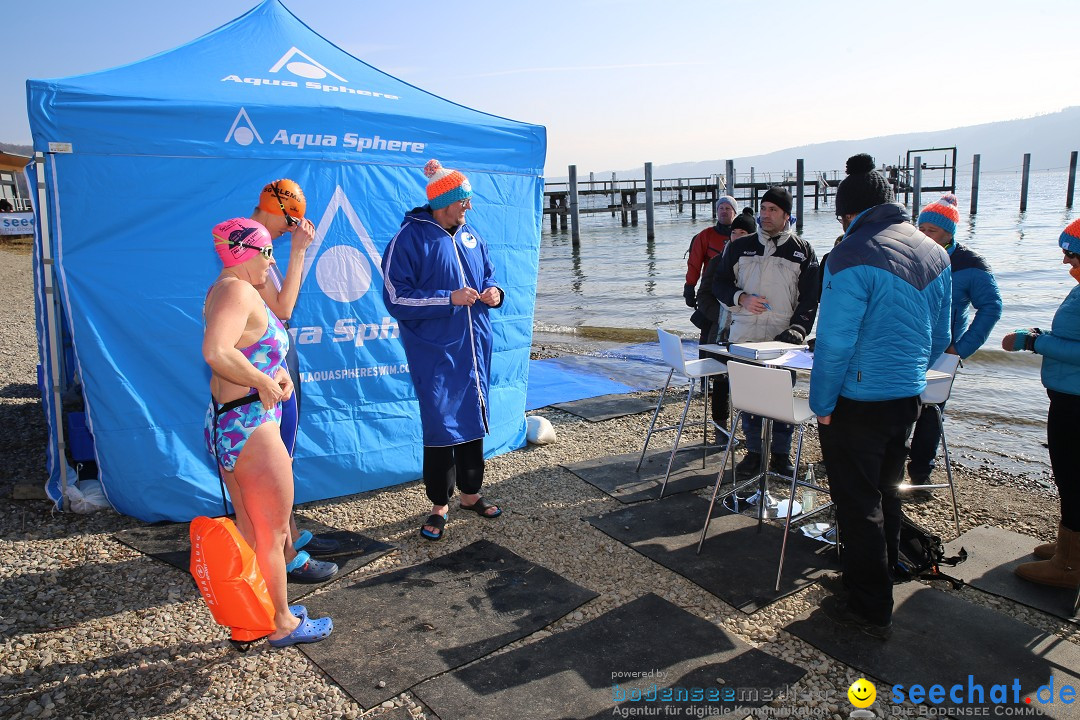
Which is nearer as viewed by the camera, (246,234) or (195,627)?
(246,234)

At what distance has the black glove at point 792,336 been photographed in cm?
429

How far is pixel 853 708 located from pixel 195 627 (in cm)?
273

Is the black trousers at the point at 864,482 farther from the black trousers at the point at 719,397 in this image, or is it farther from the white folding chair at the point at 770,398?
the black trousers at the point at 719,397

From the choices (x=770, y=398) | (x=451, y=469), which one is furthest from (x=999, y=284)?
(x=451, y=469)

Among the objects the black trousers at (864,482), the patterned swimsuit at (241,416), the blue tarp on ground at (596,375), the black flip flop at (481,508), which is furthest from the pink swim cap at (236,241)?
the blue tarp on ground at (596,375)

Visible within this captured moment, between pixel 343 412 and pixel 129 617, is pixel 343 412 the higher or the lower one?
the higher one

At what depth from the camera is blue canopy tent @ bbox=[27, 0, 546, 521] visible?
3.68 metres

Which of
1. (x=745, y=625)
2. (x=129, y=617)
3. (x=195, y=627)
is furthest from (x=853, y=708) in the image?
(x=129, y=617)

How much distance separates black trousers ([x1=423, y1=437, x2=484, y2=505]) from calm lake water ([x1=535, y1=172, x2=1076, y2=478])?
164 inches

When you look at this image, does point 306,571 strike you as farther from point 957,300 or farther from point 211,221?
point 957,300

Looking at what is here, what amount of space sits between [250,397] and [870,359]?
2.44 metres

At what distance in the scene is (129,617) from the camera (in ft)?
10.0

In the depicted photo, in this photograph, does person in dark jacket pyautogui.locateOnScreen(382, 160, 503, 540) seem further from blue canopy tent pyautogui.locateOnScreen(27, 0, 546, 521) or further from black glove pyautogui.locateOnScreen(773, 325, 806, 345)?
black glove pyautogui.locateOnScreen(773, 325, 806, 345)

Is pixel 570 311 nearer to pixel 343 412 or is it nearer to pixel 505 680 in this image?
pixel 343 412
